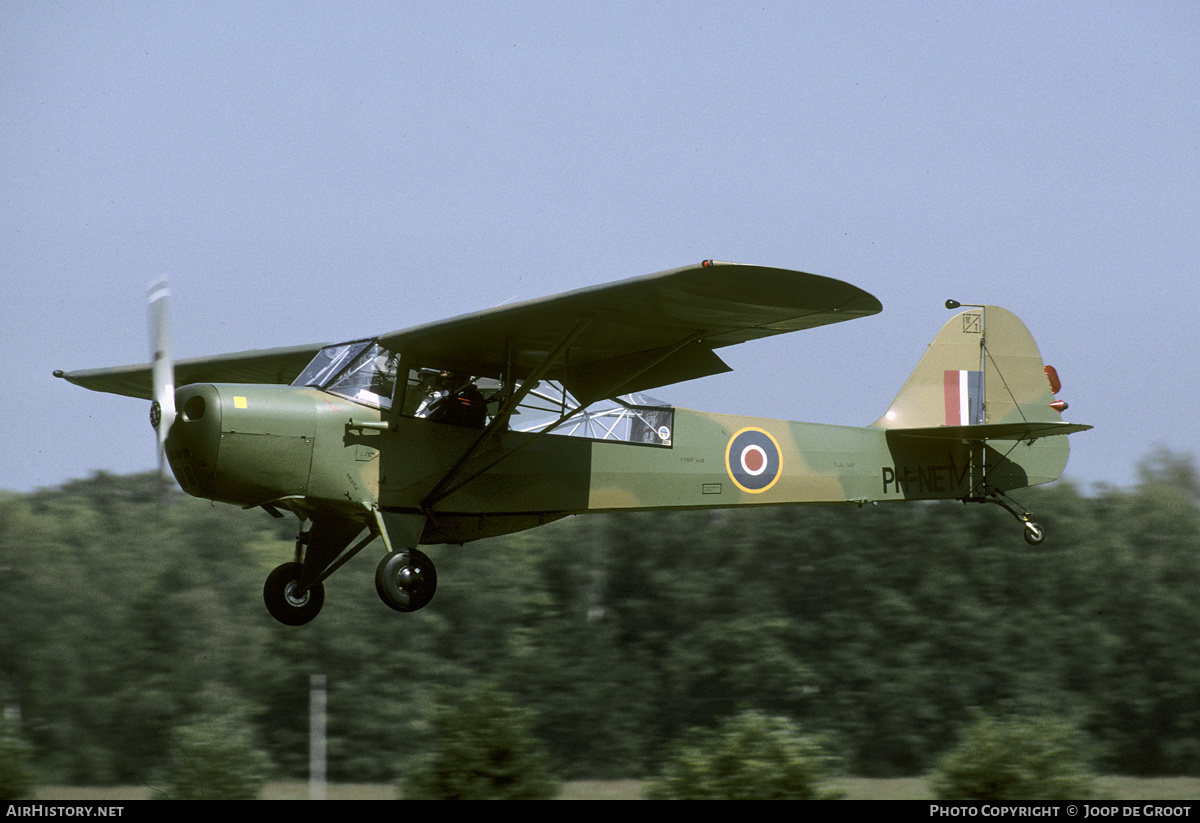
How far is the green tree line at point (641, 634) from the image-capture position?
32.2m

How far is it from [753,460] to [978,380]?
3.30 metres

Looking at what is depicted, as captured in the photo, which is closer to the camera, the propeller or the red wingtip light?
the propeller

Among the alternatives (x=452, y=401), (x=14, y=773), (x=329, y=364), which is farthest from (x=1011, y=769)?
(x=14, y=773)

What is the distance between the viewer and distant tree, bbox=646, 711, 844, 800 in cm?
1396

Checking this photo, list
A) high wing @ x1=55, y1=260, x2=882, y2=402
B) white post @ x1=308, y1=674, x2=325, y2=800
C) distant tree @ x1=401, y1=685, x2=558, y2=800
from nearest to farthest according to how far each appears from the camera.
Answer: high wing @ x1=55, y1=260, x2=882, y2=402, distant tree @ x1=401, y1=685, x2=558, y2=800, white post @ x1=308, y1=674, x2=325, y2=800

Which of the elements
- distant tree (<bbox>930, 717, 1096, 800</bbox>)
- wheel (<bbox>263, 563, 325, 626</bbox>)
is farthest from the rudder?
wheel (<bbox>263, 563, 325, 626</bbox>)

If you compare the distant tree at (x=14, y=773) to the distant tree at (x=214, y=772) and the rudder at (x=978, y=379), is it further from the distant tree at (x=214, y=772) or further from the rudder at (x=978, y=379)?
the rudder at (x=978, y=379)

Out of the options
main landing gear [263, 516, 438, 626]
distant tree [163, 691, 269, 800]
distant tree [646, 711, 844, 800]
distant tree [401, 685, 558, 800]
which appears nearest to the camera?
main landing gear [263, 516, 438, 626]

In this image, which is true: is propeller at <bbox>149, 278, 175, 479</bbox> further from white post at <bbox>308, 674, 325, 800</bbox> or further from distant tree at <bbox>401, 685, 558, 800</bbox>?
white post at <bbox>308, 674, 325, 800</bbox>

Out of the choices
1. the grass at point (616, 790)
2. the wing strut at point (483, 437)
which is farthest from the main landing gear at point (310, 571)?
the grass at point (616, 790)

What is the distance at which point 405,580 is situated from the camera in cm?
1016

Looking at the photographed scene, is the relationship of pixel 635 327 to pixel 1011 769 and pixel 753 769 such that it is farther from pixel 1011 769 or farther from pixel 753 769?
pixel 1011 769

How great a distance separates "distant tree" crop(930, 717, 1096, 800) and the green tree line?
13531 millimetres

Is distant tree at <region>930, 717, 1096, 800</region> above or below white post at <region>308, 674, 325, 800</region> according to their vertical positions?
above
